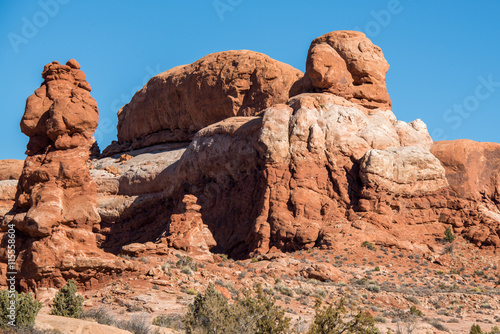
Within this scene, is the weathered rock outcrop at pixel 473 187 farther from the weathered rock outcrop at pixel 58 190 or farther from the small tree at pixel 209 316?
the small tree at pixel 209 316

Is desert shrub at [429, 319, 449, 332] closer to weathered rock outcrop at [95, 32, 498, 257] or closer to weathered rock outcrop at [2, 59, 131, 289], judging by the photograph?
weathered rock outcrop at [95, 32, 498, 257]

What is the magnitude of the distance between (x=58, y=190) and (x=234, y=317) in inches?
370

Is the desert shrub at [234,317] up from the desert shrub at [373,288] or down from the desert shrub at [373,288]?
down

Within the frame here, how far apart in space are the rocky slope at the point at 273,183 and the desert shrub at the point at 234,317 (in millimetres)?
6781

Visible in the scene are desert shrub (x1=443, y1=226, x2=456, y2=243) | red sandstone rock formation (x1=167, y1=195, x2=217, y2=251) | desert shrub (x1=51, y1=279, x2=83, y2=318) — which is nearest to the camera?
desert shrub (x1=51, y1=279, x2=83, y2=318)

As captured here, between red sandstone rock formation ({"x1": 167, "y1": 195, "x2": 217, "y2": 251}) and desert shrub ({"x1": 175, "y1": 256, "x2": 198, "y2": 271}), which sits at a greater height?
red sandstone rock formation ({"x1": 167, "y1": 195, "x2": 217, "y2": 251})

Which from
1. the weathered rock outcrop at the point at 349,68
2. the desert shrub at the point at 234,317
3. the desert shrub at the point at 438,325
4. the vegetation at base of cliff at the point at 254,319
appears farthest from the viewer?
the weathered rock outcrop at the point at 349,68

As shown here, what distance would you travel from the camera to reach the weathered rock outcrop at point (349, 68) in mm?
44938

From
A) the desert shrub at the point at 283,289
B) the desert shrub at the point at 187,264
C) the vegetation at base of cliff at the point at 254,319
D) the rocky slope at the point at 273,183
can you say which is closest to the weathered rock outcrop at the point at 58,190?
the rocky slope at the point at 273,183

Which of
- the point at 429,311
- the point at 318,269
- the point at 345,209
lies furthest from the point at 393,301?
the point at 345,209

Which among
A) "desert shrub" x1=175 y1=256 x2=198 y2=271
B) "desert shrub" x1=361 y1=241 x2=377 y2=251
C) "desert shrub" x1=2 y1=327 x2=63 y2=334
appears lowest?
"desert shrub" x1=2 y1=327 x2=63 y2=334

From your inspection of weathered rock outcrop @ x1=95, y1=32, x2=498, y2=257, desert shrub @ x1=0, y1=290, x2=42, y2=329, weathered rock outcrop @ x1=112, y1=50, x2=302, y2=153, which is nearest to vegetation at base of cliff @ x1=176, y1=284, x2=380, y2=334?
desert shrub @ x1=0, y1=290, x2=42, y2=329

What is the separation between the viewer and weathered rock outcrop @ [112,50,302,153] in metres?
55.4

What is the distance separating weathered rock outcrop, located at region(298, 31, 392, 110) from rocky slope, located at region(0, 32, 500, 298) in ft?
0.30
